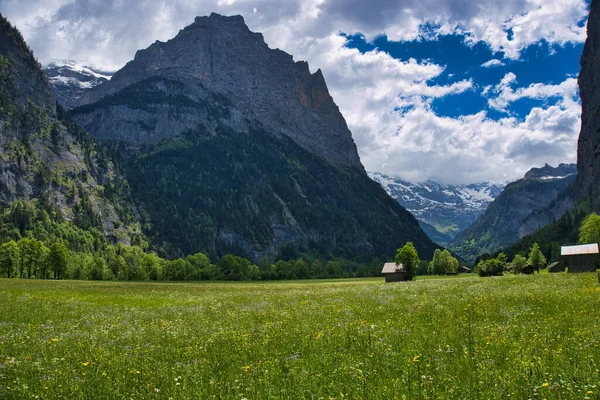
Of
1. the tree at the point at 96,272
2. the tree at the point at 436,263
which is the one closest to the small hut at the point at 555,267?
the tree at the point at 436,263

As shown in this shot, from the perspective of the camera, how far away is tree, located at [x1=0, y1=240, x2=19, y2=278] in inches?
4902

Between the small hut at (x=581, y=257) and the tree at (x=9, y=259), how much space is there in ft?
485

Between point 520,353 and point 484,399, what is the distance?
368 cm

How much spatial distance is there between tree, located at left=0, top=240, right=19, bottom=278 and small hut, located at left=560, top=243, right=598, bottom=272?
148 metres

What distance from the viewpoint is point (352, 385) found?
8.70 m

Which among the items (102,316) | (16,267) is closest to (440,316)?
(102,316)

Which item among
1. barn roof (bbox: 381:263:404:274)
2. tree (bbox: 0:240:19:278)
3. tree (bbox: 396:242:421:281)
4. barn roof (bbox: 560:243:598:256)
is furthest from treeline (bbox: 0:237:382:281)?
barn roof (bbox: 560:243:598:256)

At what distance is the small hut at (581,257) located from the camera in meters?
66.1

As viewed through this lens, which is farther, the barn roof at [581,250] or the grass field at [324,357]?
the barn roof at [581,250]

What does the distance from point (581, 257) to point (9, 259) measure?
150 meters

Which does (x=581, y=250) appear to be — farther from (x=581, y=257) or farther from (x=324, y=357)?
(x=324, y=357)

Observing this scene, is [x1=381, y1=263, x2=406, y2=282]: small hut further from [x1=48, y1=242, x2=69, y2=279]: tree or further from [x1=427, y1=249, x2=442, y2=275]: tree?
[x1=48, y1=242, x2=69, y2=279]: tree

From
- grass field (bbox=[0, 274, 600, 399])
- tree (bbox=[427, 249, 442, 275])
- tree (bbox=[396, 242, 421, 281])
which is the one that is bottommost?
tree (bbox=[427, 249, 442, 275])

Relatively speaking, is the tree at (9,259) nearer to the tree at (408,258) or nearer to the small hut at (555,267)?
the tree at (408,258)
